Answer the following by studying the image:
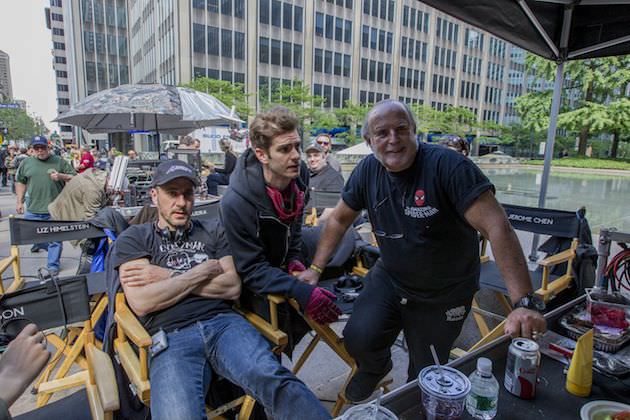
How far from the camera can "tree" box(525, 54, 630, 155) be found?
26266 mm

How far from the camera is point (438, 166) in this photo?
192cm

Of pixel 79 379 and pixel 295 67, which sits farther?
pixel 295 67

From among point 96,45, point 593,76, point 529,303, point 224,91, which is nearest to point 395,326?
point 529,303

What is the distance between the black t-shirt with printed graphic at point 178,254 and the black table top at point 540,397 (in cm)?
132

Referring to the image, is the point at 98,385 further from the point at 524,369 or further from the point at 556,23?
the point at 556,23

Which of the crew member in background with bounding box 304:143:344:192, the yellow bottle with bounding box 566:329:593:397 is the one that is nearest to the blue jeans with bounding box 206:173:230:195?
the crew member in background with bounding box 304:143:344:192

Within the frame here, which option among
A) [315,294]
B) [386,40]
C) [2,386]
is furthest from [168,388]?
[386,40]

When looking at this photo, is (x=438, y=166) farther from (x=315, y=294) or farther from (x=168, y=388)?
(x=168, y=388)

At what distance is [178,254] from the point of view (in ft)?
7.73

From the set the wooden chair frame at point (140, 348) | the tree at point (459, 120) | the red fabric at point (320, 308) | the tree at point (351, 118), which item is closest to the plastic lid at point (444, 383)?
the red fabric at point (320, 308)

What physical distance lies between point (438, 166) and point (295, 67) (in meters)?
41.0

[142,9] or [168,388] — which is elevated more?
[142,9]

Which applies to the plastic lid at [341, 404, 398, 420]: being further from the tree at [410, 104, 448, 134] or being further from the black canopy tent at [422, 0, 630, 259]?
the tree at [410, 104, 448, 134]

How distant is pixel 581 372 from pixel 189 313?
1.83 m
